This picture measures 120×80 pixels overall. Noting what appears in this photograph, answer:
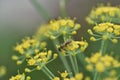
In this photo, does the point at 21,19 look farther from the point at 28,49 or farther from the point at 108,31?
the point at 108,31

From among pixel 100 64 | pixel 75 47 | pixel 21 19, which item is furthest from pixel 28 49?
pixel 21 19

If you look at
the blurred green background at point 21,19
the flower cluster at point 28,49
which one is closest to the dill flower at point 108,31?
the flower cluster at point 28,49

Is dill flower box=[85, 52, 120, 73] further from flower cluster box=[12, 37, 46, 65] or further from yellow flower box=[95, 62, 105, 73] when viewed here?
flower cluster box=[12, 37, 46, 65]

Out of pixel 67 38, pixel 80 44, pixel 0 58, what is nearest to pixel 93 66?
pixel 80 44

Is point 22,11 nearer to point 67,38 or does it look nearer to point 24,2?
point 24,2

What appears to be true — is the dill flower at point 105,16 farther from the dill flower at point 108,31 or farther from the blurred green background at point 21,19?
the blurred green background at point 21,19

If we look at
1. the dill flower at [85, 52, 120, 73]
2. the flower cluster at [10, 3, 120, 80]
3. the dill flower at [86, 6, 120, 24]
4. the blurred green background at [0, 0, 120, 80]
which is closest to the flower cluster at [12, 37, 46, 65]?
the flower cluster at [10, 3, 120, 80]

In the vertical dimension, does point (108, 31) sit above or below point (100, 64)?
above

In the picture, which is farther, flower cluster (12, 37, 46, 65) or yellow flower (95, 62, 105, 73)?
flower cluster (12, 37, 46, 65)
